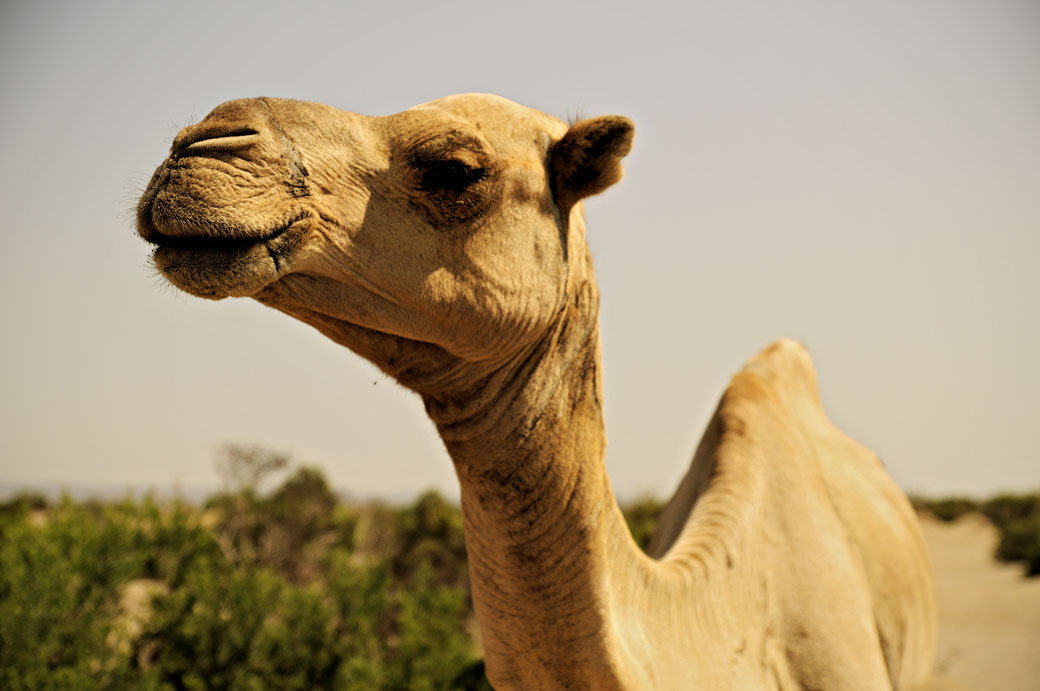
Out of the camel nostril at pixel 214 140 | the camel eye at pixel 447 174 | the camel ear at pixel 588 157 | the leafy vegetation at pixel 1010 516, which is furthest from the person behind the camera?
the leafy vegetation at pixel 1010 516

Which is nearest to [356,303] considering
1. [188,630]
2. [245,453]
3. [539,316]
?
[539,316]

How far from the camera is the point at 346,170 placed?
7.15 ft

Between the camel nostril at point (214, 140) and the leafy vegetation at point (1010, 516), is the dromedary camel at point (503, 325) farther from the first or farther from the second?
the leafy vegetation at point (1010, 516)

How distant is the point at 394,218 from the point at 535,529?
0.93m

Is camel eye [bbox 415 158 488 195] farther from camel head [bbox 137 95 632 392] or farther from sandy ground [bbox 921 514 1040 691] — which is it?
sandy ground [bbox 921 514 1040 691]

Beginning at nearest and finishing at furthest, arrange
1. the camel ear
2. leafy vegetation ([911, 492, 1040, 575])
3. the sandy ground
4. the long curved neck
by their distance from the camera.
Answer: the long curved neck → the camel ear → the sandy ground → leafy vegetation ([911, 492, 1040, 575])

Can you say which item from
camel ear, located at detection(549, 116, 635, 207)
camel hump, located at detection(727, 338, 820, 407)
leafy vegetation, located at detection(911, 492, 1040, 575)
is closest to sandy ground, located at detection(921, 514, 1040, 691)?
leafy vegetation, located at detection(911, 492, 1040, 575)

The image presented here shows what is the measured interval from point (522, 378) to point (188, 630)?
787cm

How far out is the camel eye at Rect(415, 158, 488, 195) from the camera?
226 cm

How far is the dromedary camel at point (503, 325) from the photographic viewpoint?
6.51ft

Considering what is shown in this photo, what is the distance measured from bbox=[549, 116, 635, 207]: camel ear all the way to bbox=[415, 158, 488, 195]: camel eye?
1.27 ft

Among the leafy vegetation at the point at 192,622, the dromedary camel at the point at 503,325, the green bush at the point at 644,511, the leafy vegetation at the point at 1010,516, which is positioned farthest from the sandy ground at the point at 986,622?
the green bush at the point at 644,511

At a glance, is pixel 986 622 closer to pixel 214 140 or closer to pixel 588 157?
pixel 588 157

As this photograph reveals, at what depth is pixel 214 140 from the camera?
192 centimetres
